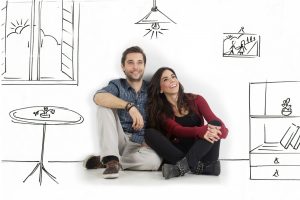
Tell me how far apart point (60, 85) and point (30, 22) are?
0.61 feet

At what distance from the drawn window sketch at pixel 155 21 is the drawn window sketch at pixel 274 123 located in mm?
283

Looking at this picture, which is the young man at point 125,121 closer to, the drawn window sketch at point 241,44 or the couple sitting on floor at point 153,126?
the couple sitting on floor at point 153,126


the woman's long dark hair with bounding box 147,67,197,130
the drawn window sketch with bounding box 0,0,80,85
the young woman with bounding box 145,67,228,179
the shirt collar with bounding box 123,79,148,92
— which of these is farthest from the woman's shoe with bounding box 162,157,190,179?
the drawn window sketch with bounding box 0,0,80,85

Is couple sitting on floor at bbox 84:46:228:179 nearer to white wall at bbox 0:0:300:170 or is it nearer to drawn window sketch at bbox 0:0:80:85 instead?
white wall at bbox 0:0:300:170

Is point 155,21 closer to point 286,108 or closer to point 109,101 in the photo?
point 109,101

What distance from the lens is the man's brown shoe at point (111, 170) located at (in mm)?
1003

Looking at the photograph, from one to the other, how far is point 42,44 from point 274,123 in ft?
2.13

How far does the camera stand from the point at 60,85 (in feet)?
3.47

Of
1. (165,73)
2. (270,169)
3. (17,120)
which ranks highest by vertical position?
(165,73)

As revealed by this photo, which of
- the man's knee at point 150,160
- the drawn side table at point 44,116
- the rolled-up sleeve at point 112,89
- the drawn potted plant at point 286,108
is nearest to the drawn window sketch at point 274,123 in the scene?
the drawn potted plant at point 286,108

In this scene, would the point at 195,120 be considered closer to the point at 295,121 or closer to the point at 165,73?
the point at 165,73

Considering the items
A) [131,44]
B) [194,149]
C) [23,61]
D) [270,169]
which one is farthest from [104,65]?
[270,169]

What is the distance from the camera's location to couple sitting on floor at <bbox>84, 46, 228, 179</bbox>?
3.34 ft

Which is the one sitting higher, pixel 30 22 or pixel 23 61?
pixel 30 22
